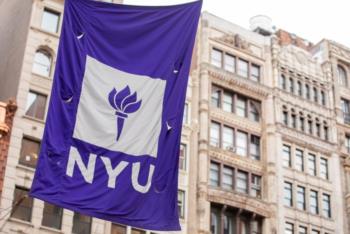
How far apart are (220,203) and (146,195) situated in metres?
29.5

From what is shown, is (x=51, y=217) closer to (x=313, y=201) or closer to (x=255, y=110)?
(x=255, y=110)

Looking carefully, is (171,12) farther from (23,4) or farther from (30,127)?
(23,4)

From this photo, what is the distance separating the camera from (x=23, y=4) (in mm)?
43156

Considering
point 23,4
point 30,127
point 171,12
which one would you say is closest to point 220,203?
point 30,127

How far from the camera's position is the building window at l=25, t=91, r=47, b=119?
124ft

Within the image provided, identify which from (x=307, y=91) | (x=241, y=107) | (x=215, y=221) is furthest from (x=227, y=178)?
(x=307, y=91)

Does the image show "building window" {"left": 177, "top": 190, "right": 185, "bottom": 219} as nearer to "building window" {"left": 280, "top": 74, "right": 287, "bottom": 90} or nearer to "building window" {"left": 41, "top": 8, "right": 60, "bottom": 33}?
"building window" {"left": 41, "top": 8, "right": 60, "bottom": 33}

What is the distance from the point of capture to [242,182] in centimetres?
4719


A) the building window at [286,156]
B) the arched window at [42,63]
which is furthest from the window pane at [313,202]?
the arched window at [42,63]

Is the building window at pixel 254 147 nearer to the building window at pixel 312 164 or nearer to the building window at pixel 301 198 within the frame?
the building window at pixel 301 198

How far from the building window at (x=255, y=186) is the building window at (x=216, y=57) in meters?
9.26

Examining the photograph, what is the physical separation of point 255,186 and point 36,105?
18179 millimetres

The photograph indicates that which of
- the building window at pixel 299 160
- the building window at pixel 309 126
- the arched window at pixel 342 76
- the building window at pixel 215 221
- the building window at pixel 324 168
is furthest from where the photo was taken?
the arched window at pixel 342 76

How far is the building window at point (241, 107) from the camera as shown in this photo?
163 ft
